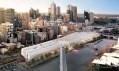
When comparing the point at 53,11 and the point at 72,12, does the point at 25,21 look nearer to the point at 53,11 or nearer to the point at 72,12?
the point at 53,11

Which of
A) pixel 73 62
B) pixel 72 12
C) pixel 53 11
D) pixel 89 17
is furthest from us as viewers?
pixel 89 17

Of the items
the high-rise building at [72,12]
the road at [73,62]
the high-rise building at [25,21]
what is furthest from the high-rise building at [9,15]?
Result: the high-rise building at [72,12]

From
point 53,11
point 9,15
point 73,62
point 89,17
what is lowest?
point 73,62

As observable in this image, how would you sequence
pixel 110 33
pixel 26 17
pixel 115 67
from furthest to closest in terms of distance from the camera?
pixel 110 33 → pixel 26 17 → pixel 115 67

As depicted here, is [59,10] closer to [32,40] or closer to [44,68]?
[32,40]

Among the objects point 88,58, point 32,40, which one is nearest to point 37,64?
point 88,58

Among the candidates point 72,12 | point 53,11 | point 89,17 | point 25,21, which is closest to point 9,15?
point 25,21

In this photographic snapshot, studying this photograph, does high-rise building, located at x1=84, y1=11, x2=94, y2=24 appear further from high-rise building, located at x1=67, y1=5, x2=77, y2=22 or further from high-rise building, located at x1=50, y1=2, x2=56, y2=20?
high-rise building, located at x1=50, y1=2, x2=56, y2=20

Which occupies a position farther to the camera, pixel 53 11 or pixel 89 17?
pixel 89 17

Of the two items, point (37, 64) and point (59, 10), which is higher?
point (59, 10)

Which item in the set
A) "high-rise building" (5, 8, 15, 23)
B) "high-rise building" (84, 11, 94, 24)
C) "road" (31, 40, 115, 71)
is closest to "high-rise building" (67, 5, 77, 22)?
"high-rise building" (84, 11, 94, 24)

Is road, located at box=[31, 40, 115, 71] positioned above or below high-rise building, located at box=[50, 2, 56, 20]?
below
